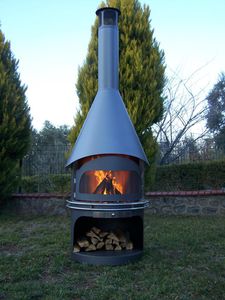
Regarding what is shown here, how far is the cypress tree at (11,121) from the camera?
6.97 metres

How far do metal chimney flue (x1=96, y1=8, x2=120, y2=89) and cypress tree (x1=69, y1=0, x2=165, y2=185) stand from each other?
2.88 meters

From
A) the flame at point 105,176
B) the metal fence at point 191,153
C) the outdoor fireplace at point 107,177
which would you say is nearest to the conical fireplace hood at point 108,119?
the outdoor fireplace at point 107,177

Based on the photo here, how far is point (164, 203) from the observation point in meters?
7.09

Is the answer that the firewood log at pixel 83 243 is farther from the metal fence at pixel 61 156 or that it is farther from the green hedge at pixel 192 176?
the green hedge at pixel 192 176

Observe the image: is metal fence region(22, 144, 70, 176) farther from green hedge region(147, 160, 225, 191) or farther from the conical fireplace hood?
the conical fireplace hood

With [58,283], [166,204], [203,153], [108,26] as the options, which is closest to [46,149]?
[166,204]

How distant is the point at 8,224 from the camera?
625 cm

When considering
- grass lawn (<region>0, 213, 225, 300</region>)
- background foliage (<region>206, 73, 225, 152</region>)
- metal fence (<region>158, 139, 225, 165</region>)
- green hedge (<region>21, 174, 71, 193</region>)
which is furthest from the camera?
background foliage (<region>206, 73, 225, 152</region>)

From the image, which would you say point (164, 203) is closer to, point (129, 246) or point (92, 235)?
point (129, 246)

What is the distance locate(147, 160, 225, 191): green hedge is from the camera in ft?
27.5

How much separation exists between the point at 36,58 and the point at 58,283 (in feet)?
20.5

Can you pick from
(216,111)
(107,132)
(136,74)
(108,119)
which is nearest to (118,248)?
(107,132)

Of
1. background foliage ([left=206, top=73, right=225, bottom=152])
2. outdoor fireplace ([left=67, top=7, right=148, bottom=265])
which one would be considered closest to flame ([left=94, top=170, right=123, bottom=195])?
outdoor fireplace ([left=67, top=7, right=148, bottom=265])

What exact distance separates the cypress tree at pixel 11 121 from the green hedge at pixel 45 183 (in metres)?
1.31
